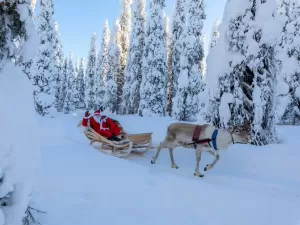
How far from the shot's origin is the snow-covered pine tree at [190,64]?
25688 millimetres

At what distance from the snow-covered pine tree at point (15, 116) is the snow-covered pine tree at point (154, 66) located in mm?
25825

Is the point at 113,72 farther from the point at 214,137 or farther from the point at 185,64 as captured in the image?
the point at 214,137

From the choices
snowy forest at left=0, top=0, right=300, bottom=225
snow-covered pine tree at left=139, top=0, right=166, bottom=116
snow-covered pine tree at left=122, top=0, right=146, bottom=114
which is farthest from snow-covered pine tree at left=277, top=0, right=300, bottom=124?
snow-covered pine tree at left=122, top=0, right=146, bottom=114

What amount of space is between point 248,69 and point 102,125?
215 inches

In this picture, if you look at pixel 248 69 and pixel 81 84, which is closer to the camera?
pixel 248 69

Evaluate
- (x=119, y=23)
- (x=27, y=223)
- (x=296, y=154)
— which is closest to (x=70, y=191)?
(x=27, y=223)

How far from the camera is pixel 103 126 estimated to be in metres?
9.92

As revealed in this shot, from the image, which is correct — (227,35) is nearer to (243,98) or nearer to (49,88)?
(243,98)

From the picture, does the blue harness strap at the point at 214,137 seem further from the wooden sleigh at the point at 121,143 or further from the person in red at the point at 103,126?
the person in red at the point at 103,126

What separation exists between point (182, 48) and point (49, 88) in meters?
13.8

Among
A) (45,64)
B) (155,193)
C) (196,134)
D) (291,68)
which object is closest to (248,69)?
(196,134)

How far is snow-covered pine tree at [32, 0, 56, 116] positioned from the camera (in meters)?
28.1

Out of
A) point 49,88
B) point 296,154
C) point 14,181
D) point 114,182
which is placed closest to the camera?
point 14,181

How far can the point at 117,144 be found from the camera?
9266mm
